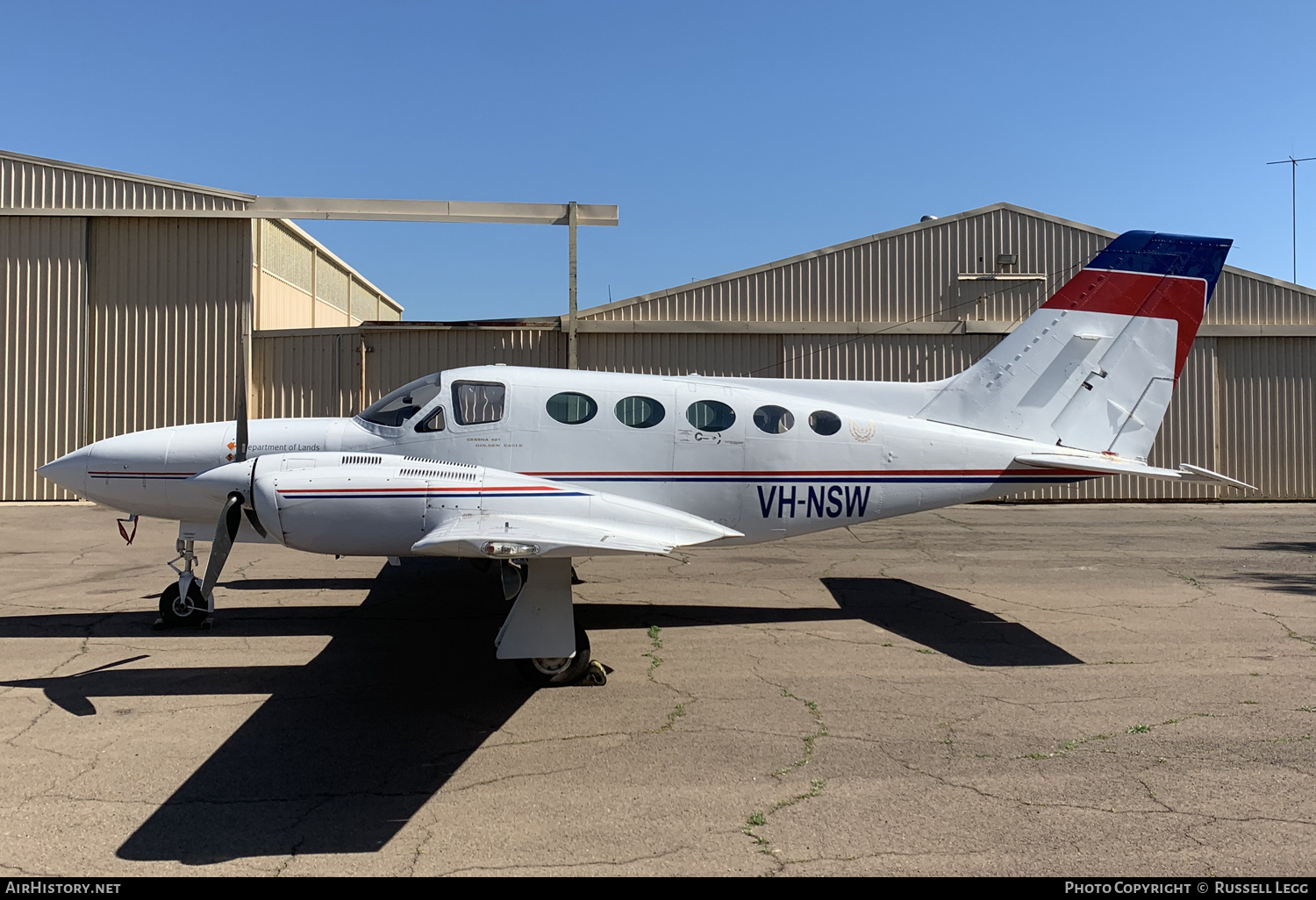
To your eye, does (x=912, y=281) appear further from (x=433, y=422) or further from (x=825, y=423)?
(x=433, y=422)

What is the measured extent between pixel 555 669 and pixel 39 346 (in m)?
18.3

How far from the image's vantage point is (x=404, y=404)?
8039 millimetres

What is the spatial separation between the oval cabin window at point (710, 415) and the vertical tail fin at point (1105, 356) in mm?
2589

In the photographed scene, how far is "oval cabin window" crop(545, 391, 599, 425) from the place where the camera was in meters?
8.00

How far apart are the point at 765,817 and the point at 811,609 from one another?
4.91 metres

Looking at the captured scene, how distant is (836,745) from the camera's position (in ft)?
17.4

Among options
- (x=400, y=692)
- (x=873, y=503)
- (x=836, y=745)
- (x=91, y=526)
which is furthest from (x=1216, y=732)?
(x=91, y=526)

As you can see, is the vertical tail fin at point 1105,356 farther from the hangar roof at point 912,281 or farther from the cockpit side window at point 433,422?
the hangar roof at point 912,281

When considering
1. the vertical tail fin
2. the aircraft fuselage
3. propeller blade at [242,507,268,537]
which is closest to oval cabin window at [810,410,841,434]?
the aircraft fuselage

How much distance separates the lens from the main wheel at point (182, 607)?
788cm

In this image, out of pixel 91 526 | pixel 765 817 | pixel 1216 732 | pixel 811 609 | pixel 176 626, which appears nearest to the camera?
pixel 765 817

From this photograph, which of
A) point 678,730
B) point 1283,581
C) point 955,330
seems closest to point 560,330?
point 955,330

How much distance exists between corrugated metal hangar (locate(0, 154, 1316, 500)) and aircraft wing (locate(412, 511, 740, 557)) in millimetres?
11977
